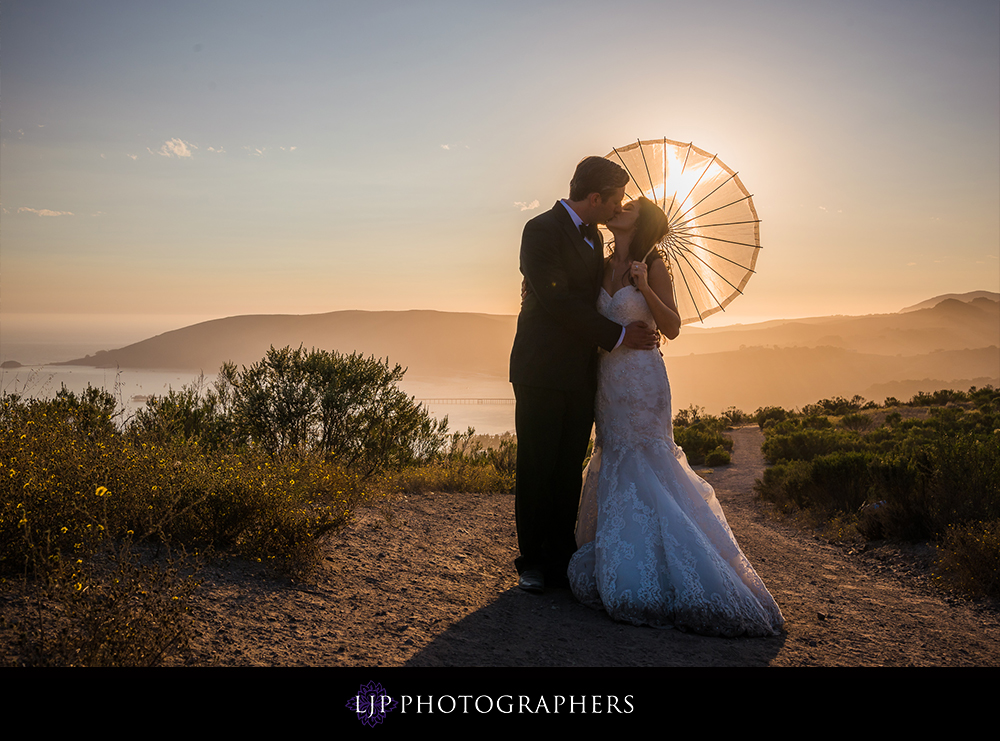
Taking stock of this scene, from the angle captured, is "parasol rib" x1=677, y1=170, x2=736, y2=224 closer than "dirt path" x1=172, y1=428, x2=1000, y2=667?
No

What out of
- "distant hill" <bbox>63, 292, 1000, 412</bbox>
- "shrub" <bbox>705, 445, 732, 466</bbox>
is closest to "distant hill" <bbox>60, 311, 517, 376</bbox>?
"distant hill" <bbox>63, 292, 1000, 412</bbox>

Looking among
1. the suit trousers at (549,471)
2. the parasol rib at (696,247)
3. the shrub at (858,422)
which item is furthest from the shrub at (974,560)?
the shrub at (858,422)

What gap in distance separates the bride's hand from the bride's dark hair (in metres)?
0.11

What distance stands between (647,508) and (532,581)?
0.92 m

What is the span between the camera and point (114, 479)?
139 inches

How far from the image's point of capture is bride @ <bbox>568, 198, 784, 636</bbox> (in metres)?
3.28

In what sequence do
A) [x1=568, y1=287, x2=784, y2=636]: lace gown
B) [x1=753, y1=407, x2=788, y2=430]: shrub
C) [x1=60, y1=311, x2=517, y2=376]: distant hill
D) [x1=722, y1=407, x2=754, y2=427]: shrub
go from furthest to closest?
1. [x1=60, y1=311, x2=517, y2=376]: distant hill
2. [x1=722, y1=407, x2=754, y2=427]: shrub
3. [x1=753, y1=407, x2=788, y2=430]: shrub
4. [x1=568, y1=287, x2=784, y2=636]: lace gown

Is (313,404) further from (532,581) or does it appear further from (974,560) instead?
(974,560)

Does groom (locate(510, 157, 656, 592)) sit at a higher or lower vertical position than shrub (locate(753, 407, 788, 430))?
higher

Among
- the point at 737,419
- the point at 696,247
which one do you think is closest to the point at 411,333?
the point at 737,419

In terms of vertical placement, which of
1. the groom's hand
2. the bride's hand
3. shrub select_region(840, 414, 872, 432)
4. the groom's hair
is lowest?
shrub select_region(840, 414, 872, 432)

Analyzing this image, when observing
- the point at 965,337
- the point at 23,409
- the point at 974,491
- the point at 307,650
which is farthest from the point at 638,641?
the point at 965,337

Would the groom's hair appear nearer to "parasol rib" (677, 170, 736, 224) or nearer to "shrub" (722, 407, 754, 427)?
"parasol rib" (677, 170, 736, 224)
